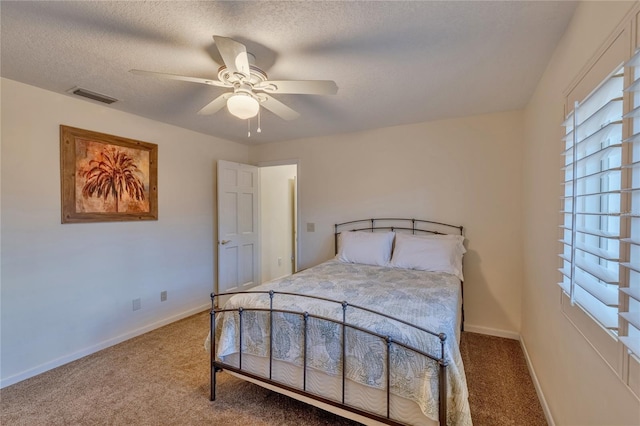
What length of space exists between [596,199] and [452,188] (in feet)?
6.28

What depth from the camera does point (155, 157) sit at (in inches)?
129

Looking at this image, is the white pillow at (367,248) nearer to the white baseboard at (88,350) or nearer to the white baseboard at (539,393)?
the white baseboard at (539,393)

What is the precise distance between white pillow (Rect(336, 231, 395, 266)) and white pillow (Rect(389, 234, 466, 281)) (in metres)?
0.13

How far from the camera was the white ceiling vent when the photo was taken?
8.05 ft

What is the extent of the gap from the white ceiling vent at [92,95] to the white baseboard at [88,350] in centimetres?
232

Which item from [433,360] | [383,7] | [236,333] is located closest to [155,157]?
[236,333]

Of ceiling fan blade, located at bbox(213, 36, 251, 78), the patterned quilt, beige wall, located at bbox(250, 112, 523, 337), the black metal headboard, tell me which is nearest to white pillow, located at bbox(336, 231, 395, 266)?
the black metal headboard

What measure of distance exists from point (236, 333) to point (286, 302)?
0.45 meters

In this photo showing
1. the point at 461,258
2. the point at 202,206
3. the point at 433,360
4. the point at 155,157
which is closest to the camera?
the point at 433,360

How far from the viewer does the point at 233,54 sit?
151 centimetres

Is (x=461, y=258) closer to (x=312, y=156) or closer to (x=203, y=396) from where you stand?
(x=312, y=156)

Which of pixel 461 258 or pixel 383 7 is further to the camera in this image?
pixel 461 258

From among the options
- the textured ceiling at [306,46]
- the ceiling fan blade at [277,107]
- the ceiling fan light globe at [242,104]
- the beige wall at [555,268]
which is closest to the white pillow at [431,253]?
the beige wall at [555,268]

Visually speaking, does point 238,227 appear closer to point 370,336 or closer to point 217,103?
point 217,103
